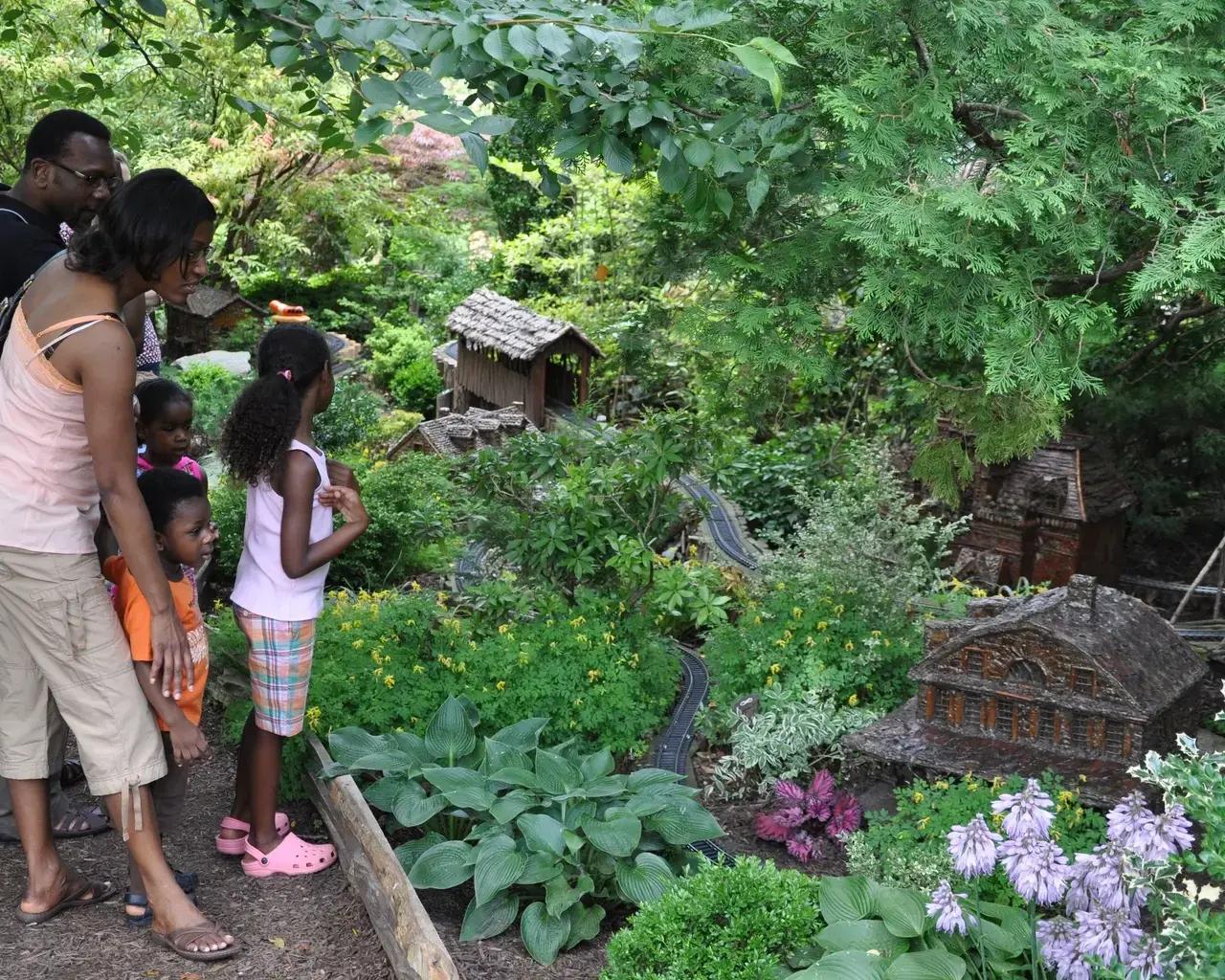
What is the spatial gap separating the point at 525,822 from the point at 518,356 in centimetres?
808

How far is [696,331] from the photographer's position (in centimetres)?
368

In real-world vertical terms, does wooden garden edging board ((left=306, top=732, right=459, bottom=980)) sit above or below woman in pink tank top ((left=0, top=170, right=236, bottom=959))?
below

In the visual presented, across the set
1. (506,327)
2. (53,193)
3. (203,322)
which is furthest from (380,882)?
(203,322)

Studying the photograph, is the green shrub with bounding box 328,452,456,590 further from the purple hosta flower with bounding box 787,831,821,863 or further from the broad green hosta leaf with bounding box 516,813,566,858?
the broad green hosta leaf with bounding box 516,813,566,858

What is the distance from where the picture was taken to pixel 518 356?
11.5 meters

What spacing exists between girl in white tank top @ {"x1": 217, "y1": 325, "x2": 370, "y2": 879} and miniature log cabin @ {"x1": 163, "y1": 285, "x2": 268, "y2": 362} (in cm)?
1256

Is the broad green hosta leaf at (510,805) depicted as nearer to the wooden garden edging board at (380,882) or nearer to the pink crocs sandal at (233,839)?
the wooden garden edging board at (380,882)

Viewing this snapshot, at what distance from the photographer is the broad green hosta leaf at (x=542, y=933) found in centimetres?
356

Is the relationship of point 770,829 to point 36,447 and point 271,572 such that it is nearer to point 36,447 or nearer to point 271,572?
point 271,572

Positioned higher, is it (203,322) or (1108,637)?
(1108,637)

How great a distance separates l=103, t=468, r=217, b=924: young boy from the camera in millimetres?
3227

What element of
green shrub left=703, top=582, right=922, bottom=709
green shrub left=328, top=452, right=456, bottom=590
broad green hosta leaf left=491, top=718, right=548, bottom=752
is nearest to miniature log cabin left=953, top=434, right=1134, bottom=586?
green shrub left=703, top=582, right=922, bottom=709

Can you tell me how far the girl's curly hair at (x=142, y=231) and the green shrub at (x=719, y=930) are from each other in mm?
2164

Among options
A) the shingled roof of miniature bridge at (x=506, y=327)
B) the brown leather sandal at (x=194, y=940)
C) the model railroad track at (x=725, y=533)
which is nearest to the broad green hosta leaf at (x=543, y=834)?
the brown leather sandal at (x=194, y=940)
